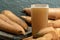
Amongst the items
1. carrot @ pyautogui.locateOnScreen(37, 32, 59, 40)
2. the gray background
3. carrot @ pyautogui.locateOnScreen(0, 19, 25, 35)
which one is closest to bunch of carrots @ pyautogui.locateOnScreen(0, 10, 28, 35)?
carrot @ pyautogui.locateOnScreen(0, 19, 25, 35)

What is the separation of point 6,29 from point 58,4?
1.97 feet

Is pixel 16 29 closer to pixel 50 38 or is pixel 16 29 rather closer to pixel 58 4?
pixel 50 38

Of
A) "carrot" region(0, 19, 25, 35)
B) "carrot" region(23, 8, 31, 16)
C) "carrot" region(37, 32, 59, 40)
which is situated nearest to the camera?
"carrot" region(37, 32, 59, 40)

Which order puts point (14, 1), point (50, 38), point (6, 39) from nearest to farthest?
point (50, 38) → point (6, 39) → point (14, 1)

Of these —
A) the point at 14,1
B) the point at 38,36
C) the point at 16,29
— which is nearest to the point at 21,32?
the point at 16,29

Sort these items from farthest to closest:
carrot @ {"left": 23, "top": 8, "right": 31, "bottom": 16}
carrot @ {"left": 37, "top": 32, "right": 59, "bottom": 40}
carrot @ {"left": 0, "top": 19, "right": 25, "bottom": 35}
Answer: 1. carrot @ {"left": 23, "top": 8, "right": 31, "bottom": 16}
2. carrot @ {"left": 0, "top": 19, "right": 25, "bottom": 35}
3. carrot @ {"left": 37, "top": 32, "right": 59, "bottom": 40}

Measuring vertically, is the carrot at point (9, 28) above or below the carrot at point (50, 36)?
below

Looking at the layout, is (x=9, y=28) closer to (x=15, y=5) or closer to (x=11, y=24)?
(x=11, y=24)

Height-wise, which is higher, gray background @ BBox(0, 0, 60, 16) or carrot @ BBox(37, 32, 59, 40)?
carrot @ BBox(37, 32, 59, 40)

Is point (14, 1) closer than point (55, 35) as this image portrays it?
No

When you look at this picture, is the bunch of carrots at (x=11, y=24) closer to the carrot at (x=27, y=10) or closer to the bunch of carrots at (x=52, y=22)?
the bunch of carrots at (x=52, y=22)

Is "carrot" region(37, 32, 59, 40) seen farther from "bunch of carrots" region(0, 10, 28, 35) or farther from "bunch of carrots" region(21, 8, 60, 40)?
"bunch of carrots" region(0, 10, 28, 35)

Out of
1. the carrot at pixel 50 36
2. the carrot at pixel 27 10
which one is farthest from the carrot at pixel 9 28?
the carrot at pixel 27 10

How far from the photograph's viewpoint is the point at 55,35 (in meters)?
0.65
